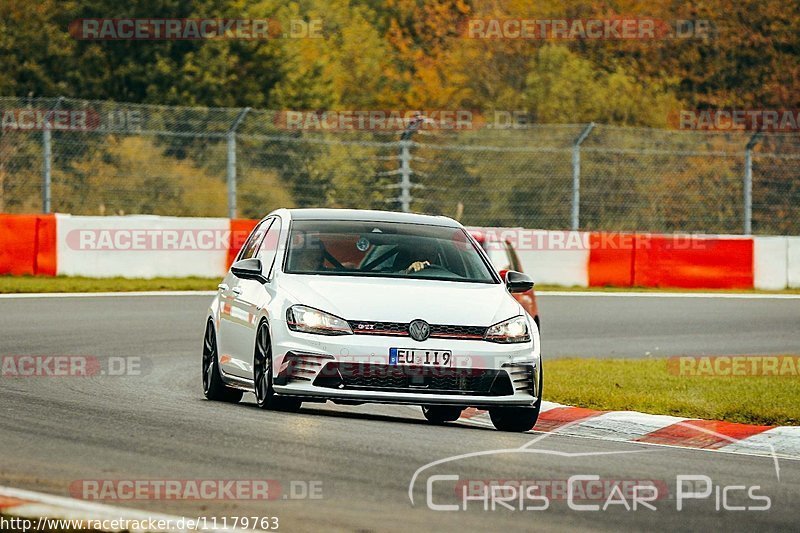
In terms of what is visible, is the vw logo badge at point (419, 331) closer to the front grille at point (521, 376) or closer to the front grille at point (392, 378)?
the front grille at point (392, 378)

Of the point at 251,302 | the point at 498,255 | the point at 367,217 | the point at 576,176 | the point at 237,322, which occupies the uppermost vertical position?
the point at 576,176

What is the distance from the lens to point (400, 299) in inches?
422

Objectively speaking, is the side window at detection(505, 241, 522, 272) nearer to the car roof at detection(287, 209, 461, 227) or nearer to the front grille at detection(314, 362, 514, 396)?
the car roof at detection(287, 209, 461, 227)

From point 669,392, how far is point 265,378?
13.1ft

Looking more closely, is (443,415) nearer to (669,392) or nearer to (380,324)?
(380,324)

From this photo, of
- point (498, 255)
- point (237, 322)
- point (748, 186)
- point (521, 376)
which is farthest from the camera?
point (748, 186)

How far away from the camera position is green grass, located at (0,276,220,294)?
2376 centimetres

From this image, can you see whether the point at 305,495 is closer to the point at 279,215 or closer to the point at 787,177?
the point at 279,215

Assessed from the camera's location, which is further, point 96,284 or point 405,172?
point 405,172

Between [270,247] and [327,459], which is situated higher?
[270,247]

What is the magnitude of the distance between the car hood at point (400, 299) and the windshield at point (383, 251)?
0.77 feet

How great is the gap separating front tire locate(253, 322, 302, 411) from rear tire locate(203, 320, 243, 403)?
3.00 ft

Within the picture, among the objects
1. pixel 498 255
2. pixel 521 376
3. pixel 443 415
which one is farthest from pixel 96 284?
pixel 521 376

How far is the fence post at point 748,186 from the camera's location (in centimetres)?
2920
